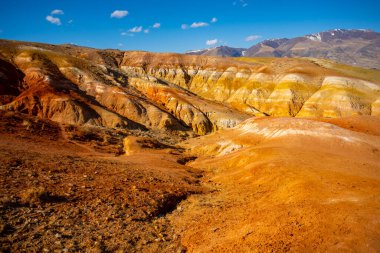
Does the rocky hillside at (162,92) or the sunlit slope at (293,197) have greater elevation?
the rocky hillside at (162,92)

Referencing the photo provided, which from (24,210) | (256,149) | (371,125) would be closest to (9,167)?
(24,210)

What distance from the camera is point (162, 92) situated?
272 ft

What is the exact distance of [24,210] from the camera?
486 inches

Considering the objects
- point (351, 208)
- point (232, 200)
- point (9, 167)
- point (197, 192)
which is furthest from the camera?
point (197, 192)

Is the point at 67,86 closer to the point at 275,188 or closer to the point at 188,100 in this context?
the point at 188,100

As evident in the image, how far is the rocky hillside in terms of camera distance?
6044 centimetres

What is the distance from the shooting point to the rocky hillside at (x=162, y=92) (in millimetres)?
60438

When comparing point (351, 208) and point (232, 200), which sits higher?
point (351, 208)

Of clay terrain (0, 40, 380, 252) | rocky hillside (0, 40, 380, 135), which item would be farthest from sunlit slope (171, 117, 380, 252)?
rocky hillside (0, 40, 380, 135)

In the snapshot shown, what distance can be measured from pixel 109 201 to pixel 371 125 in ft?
115

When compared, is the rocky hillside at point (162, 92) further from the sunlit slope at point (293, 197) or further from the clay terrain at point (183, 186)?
the sunlit slope at point (293, 197)

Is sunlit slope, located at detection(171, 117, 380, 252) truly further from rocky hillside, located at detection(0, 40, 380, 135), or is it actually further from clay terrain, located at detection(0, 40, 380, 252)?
rocky hillside, located at detection(0, 40, 380, 135)

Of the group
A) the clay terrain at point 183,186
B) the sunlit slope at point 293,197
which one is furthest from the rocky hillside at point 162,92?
the sunlit slope at point 293,197

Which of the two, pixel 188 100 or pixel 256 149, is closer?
pixel 256 149
